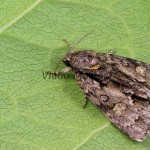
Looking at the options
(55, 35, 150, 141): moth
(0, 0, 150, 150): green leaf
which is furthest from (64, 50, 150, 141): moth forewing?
(0, 0, 150, 150): green leaf

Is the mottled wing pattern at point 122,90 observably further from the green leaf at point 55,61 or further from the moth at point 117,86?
the green leaf at point 55,61

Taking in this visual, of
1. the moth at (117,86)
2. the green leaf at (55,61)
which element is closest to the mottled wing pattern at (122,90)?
the moth at (117,86)

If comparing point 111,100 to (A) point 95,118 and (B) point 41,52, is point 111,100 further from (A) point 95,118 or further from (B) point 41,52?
(B) point 41,52

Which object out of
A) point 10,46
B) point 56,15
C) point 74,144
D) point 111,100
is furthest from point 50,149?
point 56,15

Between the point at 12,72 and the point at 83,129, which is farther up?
the point at 12,72

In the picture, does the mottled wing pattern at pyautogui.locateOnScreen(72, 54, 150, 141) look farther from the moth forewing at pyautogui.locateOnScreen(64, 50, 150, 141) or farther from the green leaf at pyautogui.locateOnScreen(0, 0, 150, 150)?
the green leaf at pyautogui.locateOnScreen(0, 0, 150, 150)

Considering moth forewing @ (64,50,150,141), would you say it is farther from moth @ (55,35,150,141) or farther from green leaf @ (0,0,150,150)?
green leaf @ (0,0,150,150)

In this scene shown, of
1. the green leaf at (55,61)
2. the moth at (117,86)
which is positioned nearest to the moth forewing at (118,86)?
the moth at (117,86)

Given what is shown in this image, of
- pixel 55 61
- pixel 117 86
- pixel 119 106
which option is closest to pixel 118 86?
pixel 117 86
